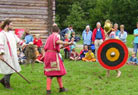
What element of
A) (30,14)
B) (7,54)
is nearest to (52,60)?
(7,54)

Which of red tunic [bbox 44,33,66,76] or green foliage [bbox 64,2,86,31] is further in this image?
green foliage [bbox 64,2,86,31]

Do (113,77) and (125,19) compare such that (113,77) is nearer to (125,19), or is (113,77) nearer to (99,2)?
(125,19)

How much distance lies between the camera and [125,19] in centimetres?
4575

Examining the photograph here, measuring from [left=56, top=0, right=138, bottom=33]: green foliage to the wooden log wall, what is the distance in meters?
30.0

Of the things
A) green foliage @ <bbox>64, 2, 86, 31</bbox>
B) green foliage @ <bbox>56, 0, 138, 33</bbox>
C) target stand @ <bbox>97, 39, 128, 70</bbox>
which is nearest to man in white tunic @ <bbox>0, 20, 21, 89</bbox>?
target stand @ <bbox>97, 39, 128, 70</bbox>

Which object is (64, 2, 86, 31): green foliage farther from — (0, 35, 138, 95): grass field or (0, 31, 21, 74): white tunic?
(0, 31, 21, 74): white tunic

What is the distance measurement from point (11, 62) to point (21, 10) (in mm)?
8471

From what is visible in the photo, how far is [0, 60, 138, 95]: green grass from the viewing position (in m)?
7.09

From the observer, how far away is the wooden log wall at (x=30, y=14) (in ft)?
49.8

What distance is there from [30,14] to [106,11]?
3705 centimetres

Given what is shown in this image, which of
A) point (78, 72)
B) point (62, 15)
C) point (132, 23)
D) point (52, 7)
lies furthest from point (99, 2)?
point (78, 72)

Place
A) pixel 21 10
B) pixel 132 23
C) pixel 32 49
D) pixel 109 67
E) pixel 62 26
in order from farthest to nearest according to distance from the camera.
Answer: pixel 62 26 < pixel 132 23 < pixel 21 10 < pixel 32 49 < pixel 109 67

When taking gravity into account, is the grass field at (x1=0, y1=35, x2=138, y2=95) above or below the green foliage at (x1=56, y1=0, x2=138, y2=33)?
below

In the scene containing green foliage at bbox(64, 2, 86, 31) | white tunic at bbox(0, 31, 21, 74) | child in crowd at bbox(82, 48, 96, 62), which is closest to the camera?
white tunic at bbox(0, 31, 21, 74)
